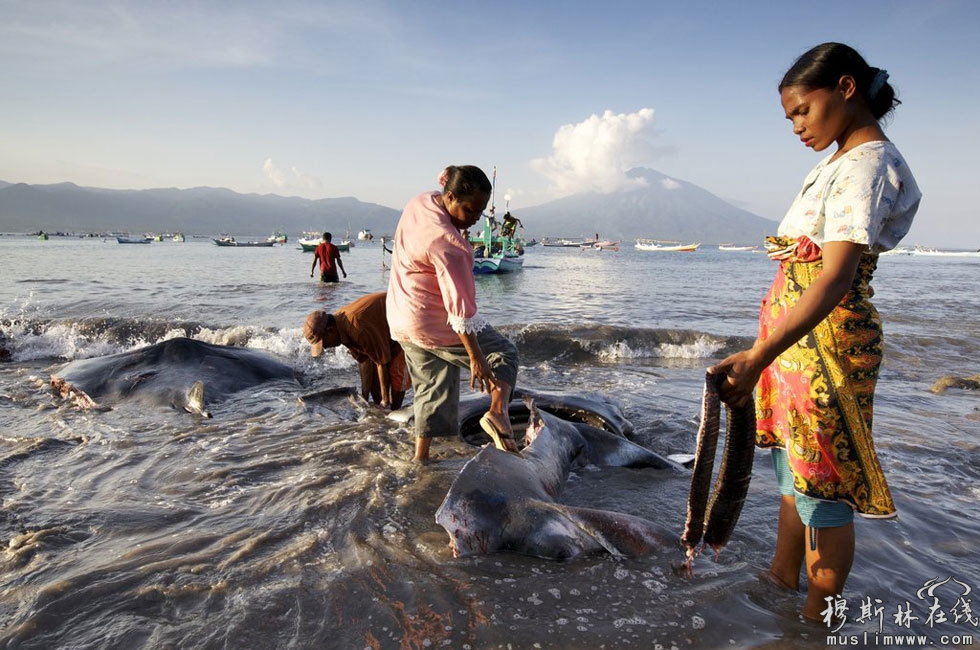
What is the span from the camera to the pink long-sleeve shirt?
3.39 metres

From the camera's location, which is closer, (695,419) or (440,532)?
(440,532)

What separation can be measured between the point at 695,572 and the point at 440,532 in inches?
53.5

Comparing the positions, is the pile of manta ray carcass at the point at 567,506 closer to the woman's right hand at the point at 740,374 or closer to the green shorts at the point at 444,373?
the woman's right hand at the point at 740,374

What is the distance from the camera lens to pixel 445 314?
12.4ft

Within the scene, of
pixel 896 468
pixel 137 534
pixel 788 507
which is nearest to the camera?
pixel 788 507

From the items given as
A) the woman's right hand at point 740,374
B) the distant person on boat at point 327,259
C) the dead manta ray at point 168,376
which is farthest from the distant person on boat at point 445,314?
the distant person on boat at point 327,259

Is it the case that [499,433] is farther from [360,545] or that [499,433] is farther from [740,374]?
[740,374]

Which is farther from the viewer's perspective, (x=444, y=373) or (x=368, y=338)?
(x=368, y=338)

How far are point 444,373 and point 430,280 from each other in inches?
28.5

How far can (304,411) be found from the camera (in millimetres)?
5703

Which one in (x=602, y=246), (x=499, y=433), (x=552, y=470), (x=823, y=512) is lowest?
(x=552, y=470)

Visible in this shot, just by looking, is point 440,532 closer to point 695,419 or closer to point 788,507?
point 788,507

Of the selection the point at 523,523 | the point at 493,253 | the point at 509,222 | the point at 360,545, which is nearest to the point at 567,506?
the point at 523,523

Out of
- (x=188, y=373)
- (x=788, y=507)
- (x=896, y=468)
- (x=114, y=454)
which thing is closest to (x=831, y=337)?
(x=788, y=507)
